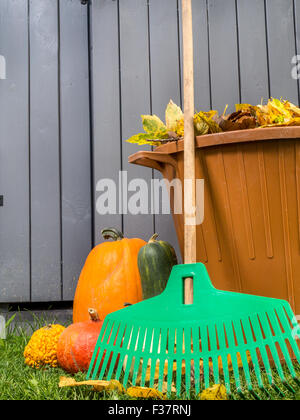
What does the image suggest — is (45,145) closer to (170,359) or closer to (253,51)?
(253,51)

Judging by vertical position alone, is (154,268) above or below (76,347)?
above

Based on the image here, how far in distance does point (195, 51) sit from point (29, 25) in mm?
765

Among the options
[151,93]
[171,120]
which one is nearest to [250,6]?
[151,93]

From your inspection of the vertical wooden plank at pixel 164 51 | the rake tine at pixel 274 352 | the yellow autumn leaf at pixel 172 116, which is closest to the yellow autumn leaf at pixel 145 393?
the rake tine at pixel 274 352

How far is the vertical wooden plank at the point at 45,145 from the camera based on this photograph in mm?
1924

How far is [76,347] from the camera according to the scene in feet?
3.78

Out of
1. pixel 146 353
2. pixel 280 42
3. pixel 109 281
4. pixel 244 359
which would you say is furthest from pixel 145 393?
pixel 280 42

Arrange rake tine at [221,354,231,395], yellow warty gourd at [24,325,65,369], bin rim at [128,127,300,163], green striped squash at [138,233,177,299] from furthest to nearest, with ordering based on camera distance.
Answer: green striped squash at [138,233,177,299], yellow warty gourd at [24,325,65,369], bin rim at [128,127,300,163], rake tine at [221,354,231,395]

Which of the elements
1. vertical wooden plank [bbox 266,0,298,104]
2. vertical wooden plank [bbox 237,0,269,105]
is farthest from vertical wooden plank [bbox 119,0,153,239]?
vertical wooden plank [bbox 266,0,298,104]

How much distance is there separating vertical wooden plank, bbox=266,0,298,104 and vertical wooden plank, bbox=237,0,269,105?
0.03 m

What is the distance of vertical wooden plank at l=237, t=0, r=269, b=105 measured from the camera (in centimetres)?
190

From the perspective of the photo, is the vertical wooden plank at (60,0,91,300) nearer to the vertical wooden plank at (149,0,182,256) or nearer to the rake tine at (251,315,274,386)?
the vertical wooden plank at (149,0,182,256)

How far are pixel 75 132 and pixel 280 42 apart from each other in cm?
99

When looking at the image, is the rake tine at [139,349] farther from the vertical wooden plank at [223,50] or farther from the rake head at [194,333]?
the vertical wooden plank at [223,50]
